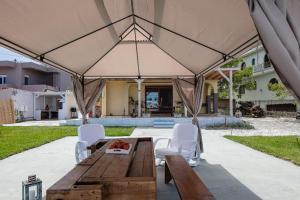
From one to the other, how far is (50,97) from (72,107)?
445 cm

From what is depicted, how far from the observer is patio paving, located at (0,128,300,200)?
4.58 meters

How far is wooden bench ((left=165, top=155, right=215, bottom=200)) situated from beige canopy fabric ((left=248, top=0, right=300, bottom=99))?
1.39 metres

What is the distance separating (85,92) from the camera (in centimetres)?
852

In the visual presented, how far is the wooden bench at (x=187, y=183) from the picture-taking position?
274 centimetres

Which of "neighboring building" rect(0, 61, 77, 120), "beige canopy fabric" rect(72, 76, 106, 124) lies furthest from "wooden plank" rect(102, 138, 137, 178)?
"neighboring building" rect(0, 61, 77, 120)

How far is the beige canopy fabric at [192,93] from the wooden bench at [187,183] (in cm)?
373

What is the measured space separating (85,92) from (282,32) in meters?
7.28

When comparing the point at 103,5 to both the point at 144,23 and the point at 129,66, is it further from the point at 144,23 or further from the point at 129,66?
the point at 129,66

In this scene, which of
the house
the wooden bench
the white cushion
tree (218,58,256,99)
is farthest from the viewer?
tree (218,58,256,99)

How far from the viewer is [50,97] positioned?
1062 inches

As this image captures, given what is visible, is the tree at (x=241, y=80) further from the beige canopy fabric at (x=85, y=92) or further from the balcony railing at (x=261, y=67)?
the beige canopy fabric at (x=85, y=92)

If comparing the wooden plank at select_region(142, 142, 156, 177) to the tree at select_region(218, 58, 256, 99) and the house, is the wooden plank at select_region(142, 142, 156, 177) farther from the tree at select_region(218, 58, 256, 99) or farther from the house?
the tree at select_region(218, 58, 256, 99)

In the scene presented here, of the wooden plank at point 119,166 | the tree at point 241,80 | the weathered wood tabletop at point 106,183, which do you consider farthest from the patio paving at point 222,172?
the tree at point 241,80

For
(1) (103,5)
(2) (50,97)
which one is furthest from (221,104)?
(1) (103,5)
